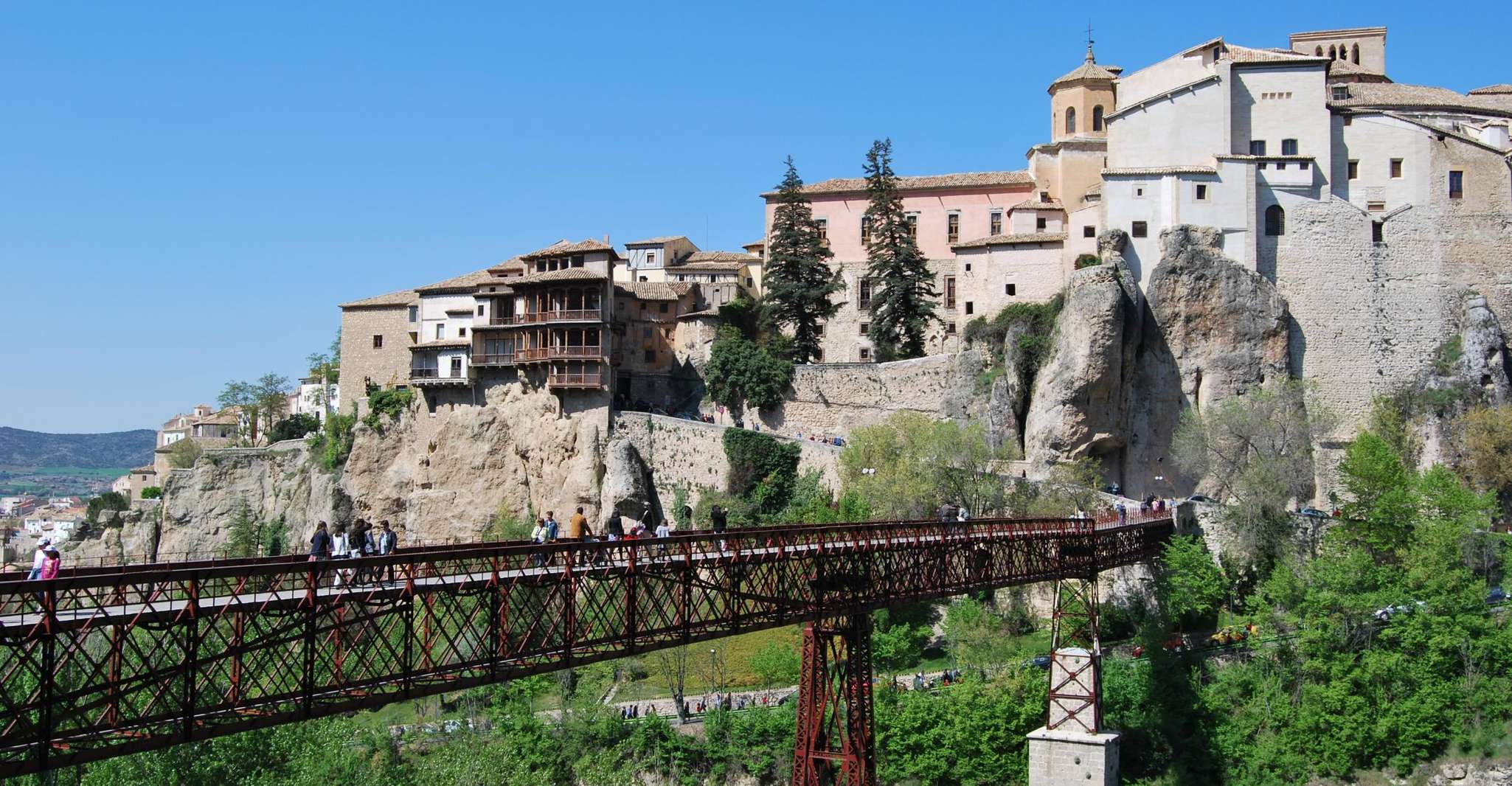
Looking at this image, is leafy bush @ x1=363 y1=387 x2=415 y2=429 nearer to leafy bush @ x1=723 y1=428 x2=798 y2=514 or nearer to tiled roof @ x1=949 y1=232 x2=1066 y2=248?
leafy bush @ x1=723 y1=428 x2=798 y2=514

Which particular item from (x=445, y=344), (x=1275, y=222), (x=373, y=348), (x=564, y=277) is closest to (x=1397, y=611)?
(x=1275, y=222)

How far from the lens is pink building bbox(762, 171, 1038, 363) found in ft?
215

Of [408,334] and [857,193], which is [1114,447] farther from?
[408,334]

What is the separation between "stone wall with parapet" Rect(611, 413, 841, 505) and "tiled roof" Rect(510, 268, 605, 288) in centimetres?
578

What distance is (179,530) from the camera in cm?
6981

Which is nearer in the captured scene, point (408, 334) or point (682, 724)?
point (682, 724)

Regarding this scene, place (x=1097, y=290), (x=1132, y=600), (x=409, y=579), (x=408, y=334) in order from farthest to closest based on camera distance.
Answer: (x=408, y=334) → (x=1097, y=290) → (x=1132, y=600) → (x=409, y=579)

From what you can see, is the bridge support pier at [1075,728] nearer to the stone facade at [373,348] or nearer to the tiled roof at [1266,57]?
the tiled roof at [1266,57]

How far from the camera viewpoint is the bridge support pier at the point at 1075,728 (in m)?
36.4

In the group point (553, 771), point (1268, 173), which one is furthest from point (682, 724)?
point (1268, 173)

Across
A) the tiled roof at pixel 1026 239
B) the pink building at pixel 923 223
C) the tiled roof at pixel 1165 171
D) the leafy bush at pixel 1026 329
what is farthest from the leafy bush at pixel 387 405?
the tiled roof at pixel 1165 171

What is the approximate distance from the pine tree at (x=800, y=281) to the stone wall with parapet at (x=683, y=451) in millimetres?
7437

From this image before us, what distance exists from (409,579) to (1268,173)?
4604 centimetres

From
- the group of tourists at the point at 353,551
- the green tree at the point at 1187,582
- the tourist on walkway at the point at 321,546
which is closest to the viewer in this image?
the group of tourists at the point at 353,551
